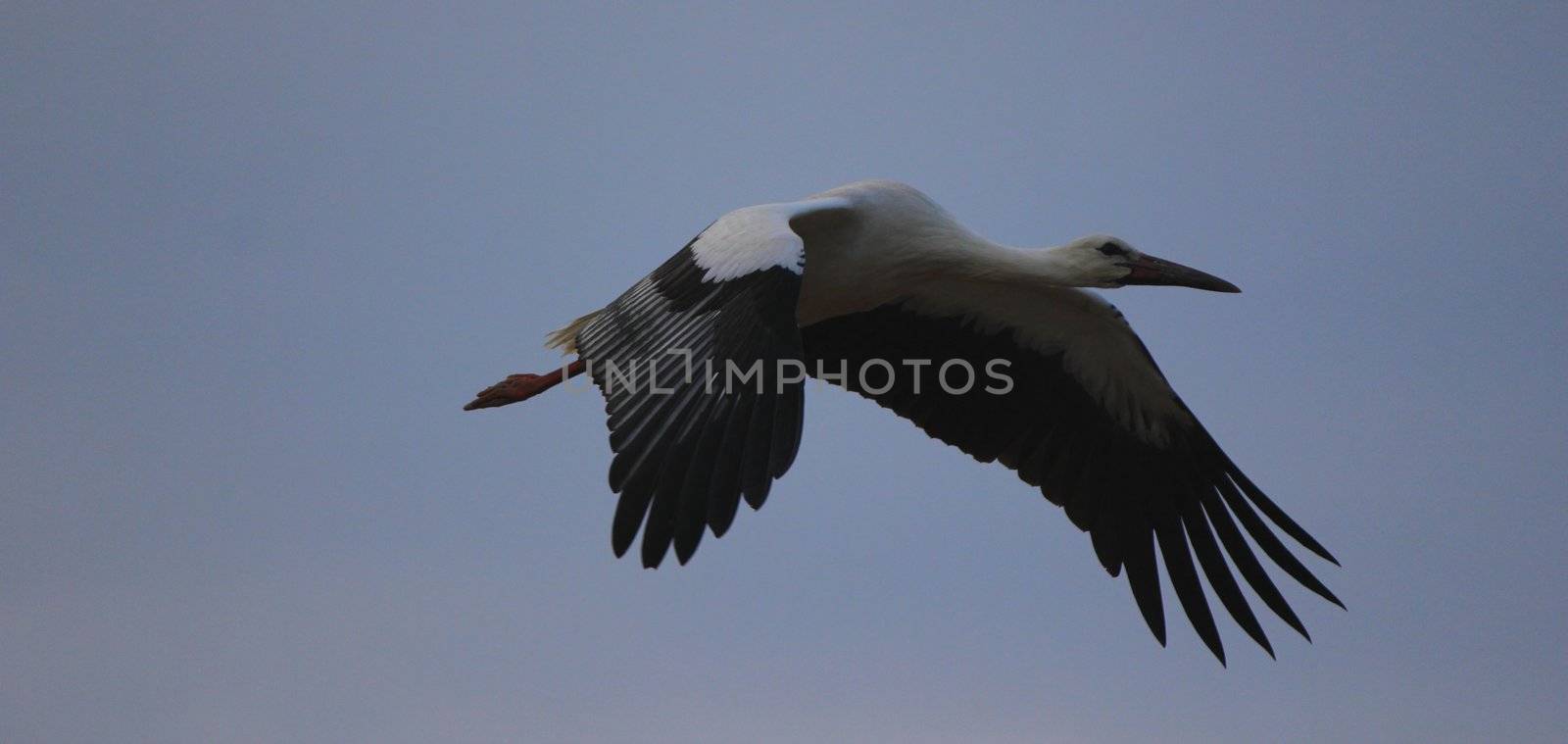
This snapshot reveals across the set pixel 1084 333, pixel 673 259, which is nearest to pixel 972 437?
pixel 1084 333

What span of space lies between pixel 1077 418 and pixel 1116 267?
3.44 feet

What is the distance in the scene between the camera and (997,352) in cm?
846

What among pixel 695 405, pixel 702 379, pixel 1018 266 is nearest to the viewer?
pixel 695 405

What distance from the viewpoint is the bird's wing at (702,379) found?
17.2 feet

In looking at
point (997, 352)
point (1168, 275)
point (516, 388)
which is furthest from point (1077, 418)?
point (516, 388)

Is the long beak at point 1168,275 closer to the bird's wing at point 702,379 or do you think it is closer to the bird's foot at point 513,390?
the bird's wing at point 702,379

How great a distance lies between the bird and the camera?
6.33 meters

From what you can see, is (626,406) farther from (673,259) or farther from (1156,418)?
(1156,418)

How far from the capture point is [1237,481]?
8258 millimetres

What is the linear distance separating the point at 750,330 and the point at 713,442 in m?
0.62

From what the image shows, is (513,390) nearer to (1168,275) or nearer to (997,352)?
(997,352)

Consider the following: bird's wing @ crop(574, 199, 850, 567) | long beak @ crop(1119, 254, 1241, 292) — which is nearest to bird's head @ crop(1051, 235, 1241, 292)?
long beak @ crop(1119, 254, 1241, 292)

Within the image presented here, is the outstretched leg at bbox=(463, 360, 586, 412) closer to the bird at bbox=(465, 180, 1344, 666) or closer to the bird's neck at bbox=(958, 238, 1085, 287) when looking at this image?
the bird at bbox=(465, 180, 1344, 666)

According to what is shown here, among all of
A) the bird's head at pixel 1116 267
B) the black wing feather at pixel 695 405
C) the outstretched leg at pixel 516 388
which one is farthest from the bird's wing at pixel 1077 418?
the black wing feather at pixel 695 405
